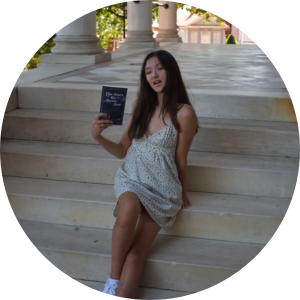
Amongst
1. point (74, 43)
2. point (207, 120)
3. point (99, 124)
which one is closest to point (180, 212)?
point (99, 124)

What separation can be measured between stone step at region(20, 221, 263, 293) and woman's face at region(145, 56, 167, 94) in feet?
3.82

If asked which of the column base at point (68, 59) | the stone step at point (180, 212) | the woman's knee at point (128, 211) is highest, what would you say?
the column base at point (68, 59)

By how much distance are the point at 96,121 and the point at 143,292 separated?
126 cm

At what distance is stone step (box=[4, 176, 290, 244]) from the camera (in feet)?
10.1

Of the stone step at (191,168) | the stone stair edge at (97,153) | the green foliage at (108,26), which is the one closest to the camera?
the stone step at (191,168)

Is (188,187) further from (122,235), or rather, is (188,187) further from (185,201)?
(122,235)

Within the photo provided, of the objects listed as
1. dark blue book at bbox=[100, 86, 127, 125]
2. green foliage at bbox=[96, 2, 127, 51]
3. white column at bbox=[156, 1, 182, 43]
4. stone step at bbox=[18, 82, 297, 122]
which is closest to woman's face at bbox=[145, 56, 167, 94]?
dark blue book at bbox=[100, 86, 127, 125]

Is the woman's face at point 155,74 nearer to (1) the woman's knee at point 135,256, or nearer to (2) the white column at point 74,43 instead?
(1) the woman's knee at point 135,256

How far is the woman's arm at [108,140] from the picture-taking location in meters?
2.89

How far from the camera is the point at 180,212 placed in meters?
3.11

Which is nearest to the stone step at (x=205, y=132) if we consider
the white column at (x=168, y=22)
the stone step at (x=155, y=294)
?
the stone step at (x=155, y=294)

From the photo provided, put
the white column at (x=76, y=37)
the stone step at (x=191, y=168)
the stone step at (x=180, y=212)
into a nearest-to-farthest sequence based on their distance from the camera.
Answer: the stone step at (x=180, y=212), the stone step at (x=191, y=168), the white column at (x=76, y=37)

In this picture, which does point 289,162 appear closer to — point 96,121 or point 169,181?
point 169,181

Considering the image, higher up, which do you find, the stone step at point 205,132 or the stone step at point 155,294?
the stone step at point 205,132
